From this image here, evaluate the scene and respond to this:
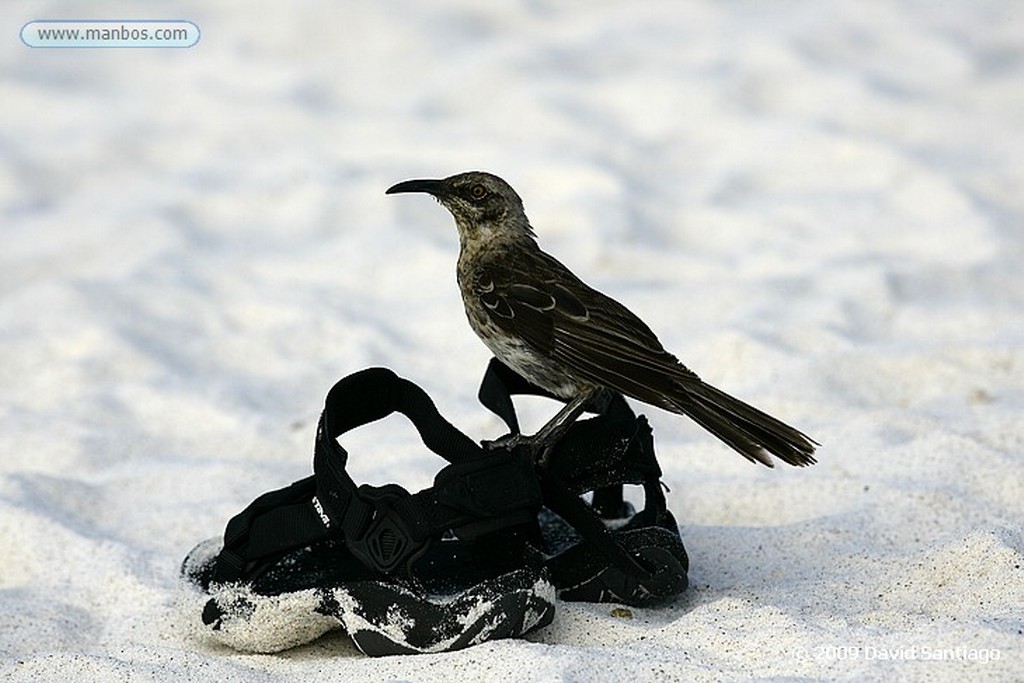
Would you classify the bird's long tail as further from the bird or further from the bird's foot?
the bird's foot

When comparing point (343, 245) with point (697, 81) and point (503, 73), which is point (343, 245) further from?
point (697, 81)

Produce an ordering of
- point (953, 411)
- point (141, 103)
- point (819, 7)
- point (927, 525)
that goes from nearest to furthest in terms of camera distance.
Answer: point (927, 525) → point (953, 411) → point (141, 103) → point (819, 7)

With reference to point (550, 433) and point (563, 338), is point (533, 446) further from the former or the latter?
point (563, 338)

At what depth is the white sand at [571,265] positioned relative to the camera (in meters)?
3.35

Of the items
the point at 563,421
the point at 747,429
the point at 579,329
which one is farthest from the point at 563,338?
the point at 747,429

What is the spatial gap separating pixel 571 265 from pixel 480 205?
7.47ft

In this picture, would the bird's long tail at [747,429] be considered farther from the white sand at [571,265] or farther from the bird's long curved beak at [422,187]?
the bird's long curved beak at [422,187]

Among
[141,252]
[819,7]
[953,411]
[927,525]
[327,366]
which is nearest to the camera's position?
[927,525]

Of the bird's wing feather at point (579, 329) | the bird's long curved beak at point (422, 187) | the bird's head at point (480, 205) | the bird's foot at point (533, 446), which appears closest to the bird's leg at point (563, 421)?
the bird's foot at point (533, 446)

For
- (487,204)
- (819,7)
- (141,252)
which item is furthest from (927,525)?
(819,7)

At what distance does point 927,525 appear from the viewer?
3859 mm

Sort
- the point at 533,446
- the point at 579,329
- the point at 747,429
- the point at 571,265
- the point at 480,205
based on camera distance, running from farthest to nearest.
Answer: the point at 571,265 < the point at 480,205 < the point at 579,329 < the point at 533,446 < the point at 747,429

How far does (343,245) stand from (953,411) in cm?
304

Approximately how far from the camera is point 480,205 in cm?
410
